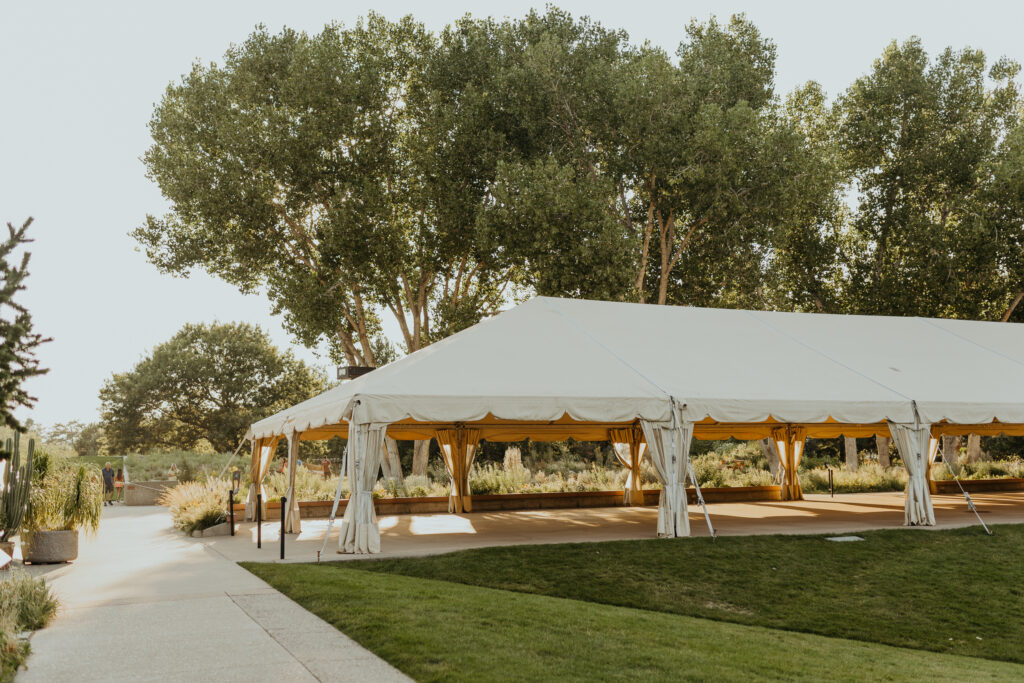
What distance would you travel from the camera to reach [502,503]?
66.4 ft

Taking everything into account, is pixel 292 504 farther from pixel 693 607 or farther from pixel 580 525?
pixel 693 607

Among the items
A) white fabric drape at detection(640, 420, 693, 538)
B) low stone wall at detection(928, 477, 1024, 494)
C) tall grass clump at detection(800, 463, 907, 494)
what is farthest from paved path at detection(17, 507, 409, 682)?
low stone wall at detection(928, 477, 1024, 494)

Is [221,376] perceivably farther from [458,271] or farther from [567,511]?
[567,511]

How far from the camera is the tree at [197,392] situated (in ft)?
157

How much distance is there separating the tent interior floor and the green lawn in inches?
44.2

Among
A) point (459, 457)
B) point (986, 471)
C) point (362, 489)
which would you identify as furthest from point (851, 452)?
point (362, 489)

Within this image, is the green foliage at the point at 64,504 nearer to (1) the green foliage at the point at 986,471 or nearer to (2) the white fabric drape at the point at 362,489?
(2) the white fabric drape at the point at 362,489

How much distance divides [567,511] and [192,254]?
1417 centimetres

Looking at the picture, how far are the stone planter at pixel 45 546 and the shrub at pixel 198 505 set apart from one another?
3935 mm

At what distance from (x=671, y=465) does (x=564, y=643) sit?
6.34 metres

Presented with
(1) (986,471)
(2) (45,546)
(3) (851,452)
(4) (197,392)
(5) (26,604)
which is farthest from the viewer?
(4) (197,392)

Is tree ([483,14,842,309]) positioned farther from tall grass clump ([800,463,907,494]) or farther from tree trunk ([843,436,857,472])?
tree trunk ([843,436,857,472])

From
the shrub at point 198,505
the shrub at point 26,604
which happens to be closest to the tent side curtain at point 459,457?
the shrub at point 198,505

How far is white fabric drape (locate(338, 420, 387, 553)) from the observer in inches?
475
